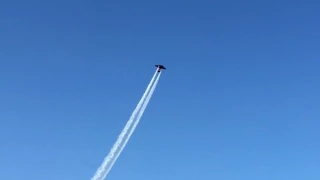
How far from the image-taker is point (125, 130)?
594ft

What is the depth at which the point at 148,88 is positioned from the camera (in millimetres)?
181750

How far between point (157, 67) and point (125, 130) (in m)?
27.6

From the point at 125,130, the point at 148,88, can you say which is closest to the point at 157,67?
the point at 148,88

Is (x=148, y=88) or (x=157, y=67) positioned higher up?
(x=157, y=67)

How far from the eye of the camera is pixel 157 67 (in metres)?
191

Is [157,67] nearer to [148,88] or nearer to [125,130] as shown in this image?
[148,88]

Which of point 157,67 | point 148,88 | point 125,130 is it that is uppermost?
point 157,67

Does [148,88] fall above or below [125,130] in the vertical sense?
above

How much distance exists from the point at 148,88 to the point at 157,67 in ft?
41.7

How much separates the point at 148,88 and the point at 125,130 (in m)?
17.1
